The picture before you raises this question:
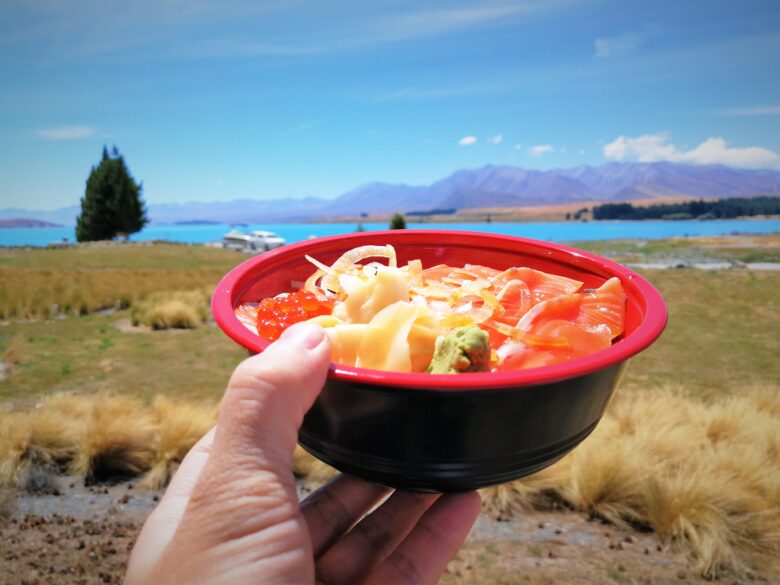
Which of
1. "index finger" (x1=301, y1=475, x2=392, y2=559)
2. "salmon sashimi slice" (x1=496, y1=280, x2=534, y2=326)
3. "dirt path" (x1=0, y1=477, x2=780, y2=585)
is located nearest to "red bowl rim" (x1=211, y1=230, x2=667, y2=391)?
"salmon sashimi slice" (x1=496, y1=280, x2=534, y2=326)

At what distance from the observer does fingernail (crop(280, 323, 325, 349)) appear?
1084mm

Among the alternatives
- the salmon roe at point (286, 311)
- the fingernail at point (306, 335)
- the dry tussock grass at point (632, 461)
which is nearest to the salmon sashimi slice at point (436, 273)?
the salmon roe at point (286, 311)

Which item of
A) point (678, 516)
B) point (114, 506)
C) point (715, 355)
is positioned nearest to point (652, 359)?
point (715, 355)

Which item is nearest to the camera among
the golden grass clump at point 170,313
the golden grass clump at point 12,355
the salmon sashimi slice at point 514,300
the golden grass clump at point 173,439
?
the salmon sashimi slice at point 514,300

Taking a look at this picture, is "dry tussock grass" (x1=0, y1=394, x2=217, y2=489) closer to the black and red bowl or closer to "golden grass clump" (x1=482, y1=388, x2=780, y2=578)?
"golden grass clump" (x1=482, y1=388, x2=780, y2=578)

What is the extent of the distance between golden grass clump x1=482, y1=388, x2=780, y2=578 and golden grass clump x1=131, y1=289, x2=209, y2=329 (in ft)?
28.5

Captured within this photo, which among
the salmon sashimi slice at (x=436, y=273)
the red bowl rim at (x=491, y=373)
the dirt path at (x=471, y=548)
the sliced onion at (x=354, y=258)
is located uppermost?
the sliced onion at (x=354, y=258)

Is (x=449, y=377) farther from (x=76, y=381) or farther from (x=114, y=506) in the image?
(x=76, y=381)

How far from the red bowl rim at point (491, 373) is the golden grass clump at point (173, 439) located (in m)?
3.73

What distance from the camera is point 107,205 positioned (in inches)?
1639

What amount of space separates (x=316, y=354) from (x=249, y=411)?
0.18m

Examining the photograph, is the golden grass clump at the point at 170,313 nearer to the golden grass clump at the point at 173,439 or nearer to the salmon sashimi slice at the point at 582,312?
the golden grass clump at the point at 173,439

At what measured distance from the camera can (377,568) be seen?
1661 mm

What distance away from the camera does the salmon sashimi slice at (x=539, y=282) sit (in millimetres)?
1583
